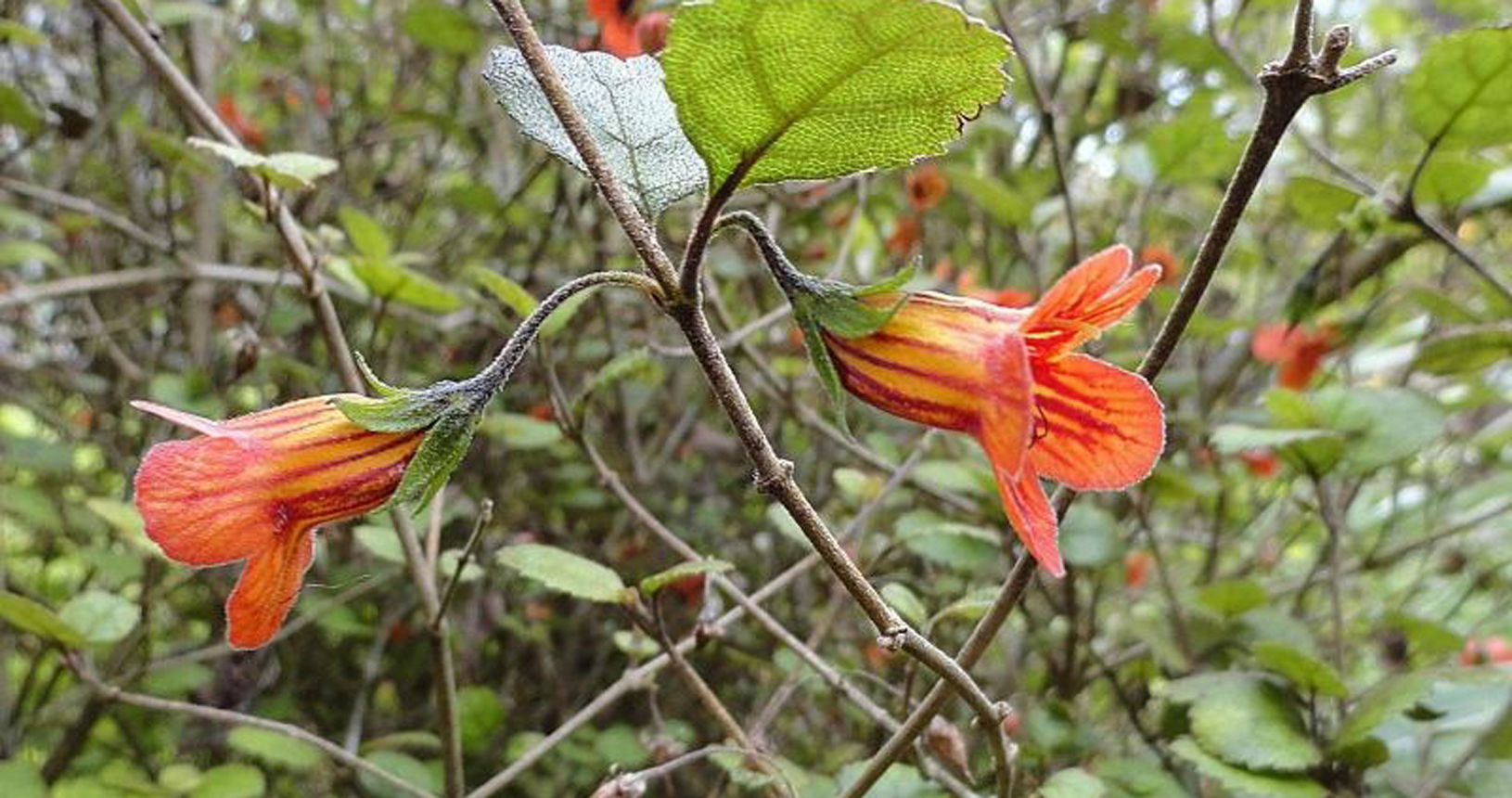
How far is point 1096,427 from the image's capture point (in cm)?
68

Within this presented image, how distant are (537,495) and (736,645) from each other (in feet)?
1.31

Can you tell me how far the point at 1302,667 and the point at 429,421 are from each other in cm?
74

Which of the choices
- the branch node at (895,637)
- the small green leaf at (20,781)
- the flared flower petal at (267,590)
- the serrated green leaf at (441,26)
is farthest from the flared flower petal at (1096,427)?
the serrated green leaf at (441,26)

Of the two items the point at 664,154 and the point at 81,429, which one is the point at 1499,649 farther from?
the point at 81,429

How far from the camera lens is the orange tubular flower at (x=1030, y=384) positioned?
1.90 feet

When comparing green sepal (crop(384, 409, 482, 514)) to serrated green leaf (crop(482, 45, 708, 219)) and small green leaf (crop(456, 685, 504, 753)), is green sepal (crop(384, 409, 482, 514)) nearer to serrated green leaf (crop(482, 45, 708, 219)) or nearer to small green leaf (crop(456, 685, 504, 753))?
serrated green leaf (crop(482, 45, 708, 219))

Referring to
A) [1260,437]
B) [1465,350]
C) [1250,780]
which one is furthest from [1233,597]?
[1465,350]

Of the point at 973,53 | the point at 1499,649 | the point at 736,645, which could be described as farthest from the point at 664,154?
the point at 1499,649

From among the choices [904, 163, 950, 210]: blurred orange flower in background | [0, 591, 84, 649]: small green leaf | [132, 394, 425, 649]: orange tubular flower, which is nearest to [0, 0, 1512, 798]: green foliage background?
[0, 591, 84, 649]: small green leaf

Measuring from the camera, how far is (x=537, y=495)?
6.07 feet

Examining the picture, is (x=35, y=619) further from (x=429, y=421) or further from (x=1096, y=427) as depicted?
(x=1096, y=427)

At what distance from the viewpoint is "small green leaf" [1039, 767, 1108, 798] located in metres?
0.86

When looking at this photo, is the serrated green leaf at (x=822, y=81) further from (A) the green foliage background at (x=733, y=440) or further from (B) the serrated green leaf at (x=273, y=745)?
(B) the serrated green leaf at (x=273, y=745)

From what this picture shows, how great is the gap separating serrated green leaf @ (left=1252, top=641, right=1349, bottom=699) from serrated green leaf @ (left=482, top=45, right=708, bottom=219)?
0.64 m
